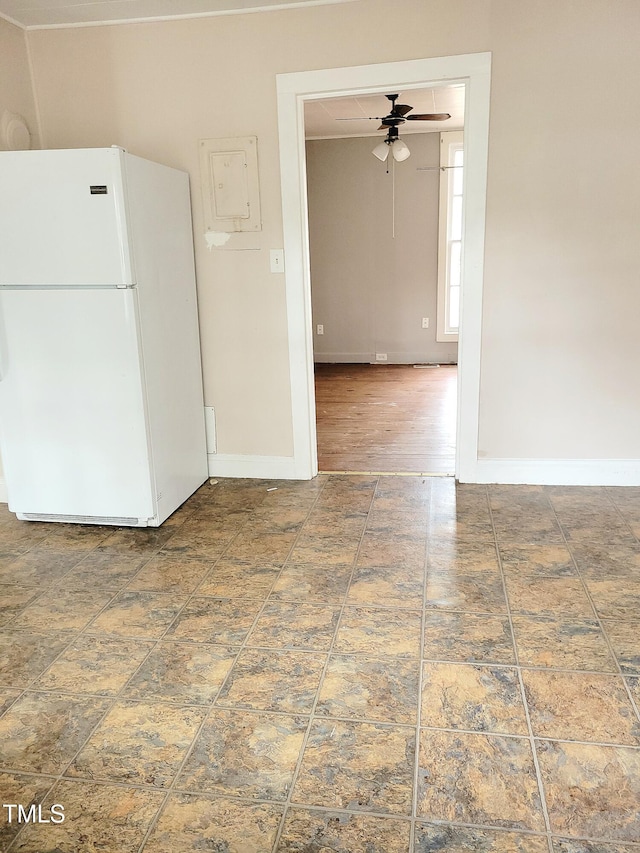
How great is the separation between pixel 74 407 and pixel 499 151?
225 cm

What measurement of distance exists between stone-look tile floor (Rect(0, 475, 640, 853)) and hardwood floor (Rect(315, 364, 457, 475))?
0.79 metres

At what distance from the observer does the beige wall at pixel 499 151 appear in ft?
9.32

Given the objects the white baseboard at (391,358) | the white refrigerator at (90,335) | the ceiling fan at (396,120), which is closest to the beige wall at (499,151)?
the white refrigerator at (90,335)

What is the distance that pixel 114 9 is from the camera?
2.98m

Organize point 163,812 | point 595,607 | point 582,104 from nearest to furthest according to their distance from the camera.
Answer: point 163,812 < point 595,607 < point 582,104

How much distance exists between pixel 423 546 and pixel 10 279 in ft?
6.75

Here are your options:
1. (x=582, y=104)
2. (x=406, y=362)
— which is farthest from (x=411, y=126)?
(x=582, y=104)

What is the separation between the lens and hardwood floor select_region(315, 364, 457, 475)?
147 inches

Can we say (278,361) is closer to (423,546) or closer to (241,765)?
(423,546)

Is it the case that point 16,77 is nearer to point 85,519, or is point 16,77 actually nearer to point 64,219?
point 64,219

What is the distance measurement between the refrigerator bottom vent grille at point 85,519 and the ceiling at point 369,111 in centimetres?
339

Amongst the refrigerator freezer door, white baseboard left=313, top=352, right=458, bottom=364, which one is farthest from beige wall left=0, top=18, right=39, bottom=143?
white baseboard left=313, top=352, right=458, bottom=364

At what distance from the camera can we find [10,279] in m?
2.67

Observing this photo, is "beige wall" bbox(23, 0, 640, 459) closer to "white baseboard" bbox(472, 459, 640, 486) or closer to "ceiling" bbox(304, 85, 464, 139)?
"white baseboard" bbox(472, 459, 640, 486)
